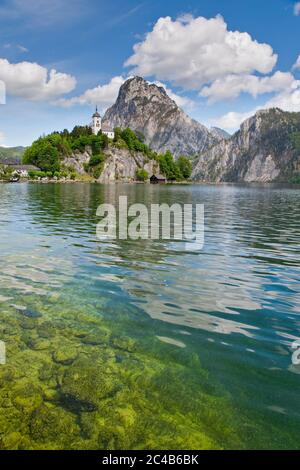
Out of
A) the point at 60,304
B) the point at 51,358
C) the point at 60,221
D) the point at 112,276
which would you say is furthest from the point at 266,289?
the point at 60,221

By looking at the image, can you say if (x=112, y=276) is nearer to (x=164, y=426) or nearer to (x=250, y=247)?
(x=164, y=426)

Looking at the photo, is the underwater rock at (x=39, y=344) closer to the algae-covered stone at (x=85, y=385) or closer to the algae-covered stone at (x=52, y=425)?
the algae-covered stone at (x=85, y=385)

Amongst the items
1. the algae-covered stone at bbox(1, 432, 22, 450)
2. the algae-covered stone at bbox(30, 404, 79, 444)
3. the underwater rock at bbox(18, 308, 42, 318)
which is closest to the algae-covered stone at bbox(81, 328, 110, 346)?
the underwater rock at bbox(18, 308, 42, 318)

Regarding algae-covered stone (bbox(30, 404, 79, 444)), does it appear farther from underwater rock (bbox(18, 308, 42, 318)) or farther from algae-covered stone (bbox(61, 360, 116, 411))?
underwater rock (bbox(18, 308, 42, 318))

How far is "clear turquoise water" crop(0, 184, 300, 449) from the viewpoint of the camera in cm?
691

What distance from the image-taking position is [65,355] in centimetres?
980

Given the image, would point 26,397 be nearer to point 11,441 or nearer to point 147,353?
point 11,441

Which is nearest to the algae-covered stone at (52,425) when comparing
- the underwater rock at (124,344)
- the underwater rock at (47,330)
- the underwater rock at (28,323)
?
the underwater rock at (124,344)

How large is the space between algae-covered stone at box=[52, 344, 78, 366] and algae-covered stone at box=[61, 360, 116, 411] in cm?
31

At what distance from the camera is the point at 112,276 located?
1791 cm

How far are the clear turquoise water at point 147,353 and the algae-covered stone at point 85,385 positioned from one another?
0.03m

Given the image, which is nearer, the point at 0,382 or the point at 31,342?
the point at 0,382

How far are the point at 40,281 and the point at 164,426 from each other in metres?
11.3

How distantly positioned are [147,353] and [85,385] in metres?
2.26
